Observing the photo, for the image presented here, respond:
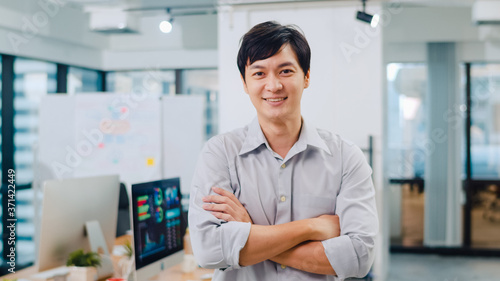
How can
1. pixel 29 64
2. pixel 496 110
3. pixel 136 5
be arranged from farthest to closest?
pixel 496 110 < pixel 29 64 < pixel 136 5

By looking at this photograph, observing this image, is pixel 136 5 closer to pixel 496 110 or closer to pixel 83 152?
pixel 83 152

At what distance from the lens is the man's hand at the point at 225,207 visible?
145 centimetres

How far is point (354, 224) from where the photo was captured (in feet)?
4.83

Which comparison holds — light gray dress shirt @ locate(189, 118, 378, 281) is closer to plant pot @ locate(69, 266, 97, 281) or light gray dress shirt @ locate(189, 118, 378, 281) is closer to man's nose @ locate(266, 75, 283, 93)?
man's nose @ locate(266, 75, 283, 93)

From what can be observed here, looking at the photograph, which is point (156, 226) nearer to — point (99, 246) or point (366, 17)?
point (99, 246)

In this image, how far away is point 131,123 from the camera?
4691 millimetres

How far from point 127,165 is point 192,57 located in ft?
6.06

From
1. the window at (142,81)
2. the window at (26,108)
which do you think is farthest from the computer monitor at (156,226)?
the window at (142,81)

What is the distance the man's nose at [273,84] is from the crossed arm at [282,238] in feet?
1.19

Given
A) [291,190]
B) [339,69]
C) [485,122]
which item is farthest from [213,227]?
[485,122]

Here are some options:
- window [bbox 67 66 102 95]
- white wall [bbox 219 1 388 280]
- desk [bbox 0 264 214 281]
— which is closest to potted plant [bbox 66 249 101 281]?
desk [bbox 0 264 214 281]

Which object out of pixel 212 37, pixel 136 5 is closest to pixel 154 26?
pixel 212 37

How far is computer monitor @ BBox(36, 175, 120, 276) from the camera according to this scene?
2.24m

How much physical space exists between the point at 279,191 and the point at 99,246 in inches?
51.5
